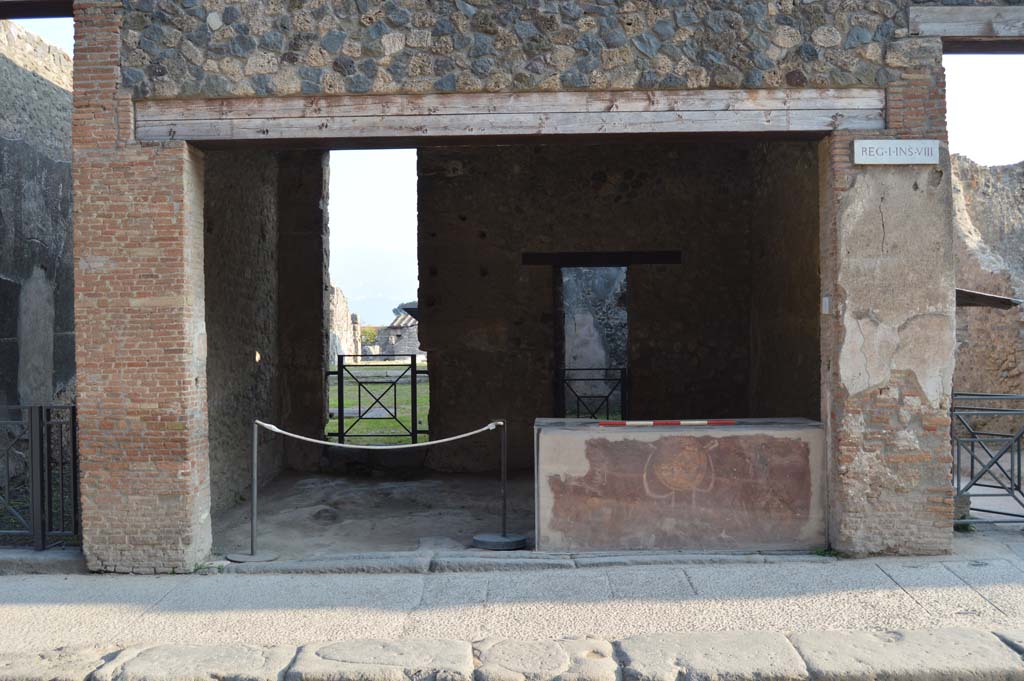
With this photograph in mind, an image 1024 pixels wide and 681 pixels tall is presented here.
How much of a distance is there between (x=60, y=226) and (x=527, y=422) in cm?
556

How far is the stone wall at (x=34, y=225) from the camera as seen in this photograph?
8.70 m

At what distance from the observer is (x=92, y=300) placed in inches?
239

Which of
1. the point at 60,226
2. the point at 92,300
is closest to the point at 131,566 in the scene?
the point at 92,300

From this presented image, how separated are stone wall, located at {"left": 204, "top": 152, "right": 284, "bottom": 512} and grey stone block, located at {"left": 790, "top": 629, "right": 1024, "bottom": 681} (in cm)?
557

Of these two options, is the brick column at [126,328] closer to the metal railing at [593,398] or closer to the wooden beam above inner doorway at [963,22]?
the wooden beam above inner doorway at [963,22]

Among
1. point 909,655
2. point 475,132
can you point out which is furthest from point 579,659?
point 475,132

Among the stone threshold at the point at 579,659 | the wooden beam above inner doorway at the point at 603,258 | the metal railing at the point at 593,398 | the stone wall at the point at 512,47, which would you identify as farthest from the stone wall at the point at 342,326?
the stone threshold at the point at 579,659

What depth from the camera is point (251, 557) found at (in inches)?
255

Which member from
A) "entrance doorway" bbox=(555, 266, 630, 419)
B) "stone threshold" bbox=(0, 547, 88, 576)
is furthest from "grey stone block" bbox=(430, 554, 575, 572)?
"entrance doorway" bbox=(555, 266, 630, 419)

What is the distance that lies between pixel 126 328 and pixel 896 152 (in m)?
5.31

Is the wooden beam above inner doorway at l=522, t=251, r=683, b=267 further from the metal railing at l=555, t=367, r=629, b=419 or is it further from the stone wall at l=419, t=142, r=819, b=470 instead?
the metal railing at l=555, t=367, r=629, b=419

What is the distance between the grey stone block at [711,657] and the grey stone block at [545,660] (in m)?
0.11

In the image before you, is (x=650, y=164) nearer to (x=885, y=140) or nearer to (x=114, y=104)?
(x=885, y=140)

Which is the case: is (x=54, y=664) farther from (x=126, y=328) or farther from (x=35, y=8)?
(x=35, y=8)
